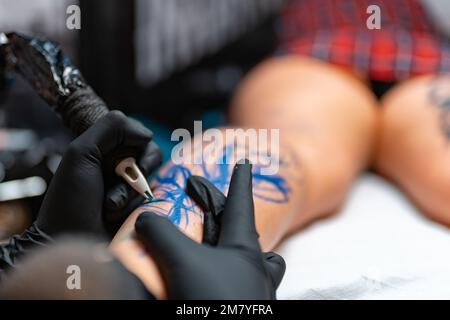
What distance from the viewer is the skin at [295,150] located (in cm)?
69

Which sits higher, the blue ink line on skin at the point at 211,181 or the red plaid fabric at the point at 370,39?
the red plaid fabric at the point at 370,39

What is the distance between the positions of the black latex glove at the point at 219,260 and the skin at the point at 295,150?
0.03m

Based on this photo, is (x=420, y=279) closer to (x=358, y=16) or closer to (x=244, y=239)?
(x=244, y=239)

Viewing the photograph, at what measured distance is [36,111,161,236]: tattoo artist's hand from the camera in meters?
0.66

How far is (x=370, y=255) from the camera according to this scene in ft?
2.57

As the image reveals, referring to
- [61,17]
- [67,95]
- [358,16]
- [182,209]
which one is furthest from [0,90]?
[358,16]

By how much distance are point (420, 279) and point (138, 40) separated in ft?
3.64

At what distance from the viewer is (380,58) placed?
3.98 ft

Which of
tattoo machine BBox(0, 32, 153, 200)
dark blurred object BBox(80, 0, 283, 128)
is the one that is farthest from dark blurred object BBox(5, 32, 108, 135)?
dark blurred object BBox(80, 0, 283, 128)

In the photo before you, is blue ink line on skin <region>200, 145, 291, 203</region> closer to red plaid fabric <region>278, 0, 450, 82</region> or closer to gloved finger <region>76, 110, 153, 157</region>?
gloved finger <region>76, 110, 153, 157</region>

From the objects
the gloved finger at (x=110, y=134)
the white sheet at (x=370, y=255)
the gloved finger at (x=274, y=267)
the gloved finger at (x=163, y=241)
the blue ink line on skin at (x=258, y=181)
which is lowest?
the white sheet at (x=370, y=255)

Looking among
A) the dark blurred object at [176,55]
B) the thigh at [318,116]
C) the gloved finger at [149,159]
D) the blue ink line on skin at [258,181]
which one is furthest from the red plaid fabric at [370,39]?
the gloved finger at [149,159]

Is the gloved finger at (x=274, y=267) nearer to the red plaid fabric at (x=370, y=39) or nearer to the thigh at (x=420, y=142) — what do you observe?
the thigh at (x=420, y=142)

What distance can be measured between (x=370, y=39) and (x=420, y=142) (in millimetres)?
344
